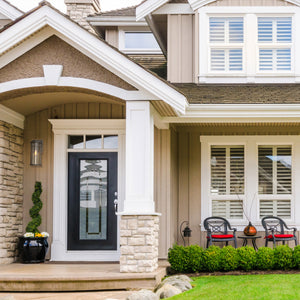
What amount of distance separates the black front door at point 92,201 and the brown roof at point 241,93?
1.95 meters

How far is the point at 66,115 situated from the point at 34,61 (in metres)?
2.08

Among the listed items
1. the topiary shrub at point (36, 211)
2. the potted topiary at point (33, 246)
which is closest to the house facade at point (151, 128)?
the topiary shrub at point (36, 211)

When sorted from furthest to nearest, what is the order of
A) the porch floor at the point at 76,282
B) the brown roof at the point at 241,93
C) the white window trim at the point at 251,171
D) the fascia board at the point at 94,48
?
the white window trim at the point at 251,171, the brown roof at the point at 241,93, the fascia board at the point at 94,48, the porch floor at the point at 76,282

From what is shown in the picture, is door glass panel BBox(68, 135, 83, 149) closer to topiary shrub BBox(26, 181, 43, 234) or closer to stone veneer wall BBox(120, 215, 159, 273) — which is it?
topiary shrub BBox(26, 181, 43, 234)

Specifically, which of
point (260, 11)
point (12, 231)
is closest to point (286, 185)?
point (260, 11)

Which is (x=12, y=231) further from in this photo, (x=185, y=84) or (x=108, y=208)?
(x=185, y=84)

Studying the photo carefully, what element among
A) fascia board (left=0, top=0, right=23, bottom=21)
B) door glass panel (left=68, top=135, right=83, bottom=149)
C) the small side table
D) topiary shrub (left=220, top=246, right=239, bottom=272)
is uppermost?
fascia board (left=0, top=0, right=23, bottom=21)

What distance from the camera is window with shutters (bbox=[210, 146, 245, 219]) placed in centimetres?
1173

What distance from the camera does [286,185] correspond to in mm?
11758

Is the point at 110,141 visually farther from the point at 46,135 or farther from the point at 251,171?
the point at 251,171

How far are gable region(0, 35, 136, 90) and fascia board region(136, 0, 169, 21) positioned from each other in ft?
10.9

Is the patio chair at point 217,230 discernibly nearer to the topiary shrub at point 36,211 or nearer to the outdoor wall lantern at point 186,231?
the outdoor wall lantern at point 186,231

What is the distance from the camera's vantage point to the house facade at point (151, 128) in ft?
→ 29.7

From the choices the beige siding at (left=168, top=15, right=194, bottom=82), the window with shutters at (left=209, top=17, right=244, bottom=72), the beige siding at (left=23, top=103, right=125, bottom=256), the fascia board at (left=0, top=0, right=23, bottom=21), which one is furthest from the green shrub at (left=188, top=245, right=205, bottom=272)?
the fascia board at (left=0, top=0, right=23, bottom=21)
